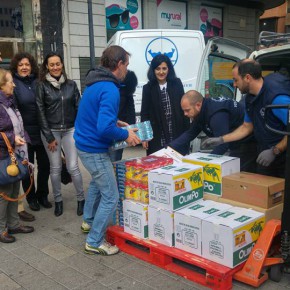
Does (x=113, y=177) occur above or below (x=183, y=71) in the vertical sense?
below

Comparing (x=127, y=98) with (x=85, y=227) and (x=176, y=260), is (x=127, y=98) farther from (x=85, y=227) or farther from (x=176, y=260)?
(x=176, y=260)

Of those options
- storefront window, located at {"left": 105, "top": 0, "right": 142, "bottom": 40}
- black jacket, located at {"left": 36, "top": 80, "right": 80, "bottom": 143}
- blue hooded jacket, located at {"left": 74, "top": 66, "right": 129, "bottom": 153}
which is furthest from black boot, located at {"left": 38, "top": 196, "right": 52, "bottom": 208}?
storefront window, located at {"left": 105, "top": 0, "right": 142, "bottom": 40}

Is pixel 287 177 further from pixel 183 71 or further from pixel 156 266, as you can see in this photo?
pixel 183 71

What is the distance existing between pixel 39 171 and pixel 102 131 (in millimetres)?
1995

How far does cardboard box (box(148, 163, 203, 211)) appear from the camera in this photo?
310cm

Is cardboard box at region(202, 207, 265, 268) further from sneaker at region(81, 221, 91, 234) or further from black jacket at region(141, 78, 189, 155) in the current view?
black jacket at region(141, 78, 189, 155)

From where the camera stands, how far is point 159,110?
4391 millimetres

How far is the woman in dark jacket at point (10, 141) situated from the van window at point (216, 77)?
240 cm

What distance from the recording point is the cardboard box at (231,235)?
9.04ft

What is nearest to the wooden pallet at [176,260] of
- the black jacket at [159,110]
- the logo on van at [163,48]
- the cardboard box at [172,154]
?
the cardboard box at [172,154]

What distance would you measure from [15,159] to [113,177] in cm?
105

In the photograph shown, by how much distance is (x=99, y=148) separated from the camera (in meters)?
3.28

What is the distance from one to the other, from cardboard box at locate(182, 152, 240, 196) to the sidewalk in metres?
0.82

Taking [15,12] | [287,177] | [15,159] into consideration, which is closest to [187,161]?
[287,177]
